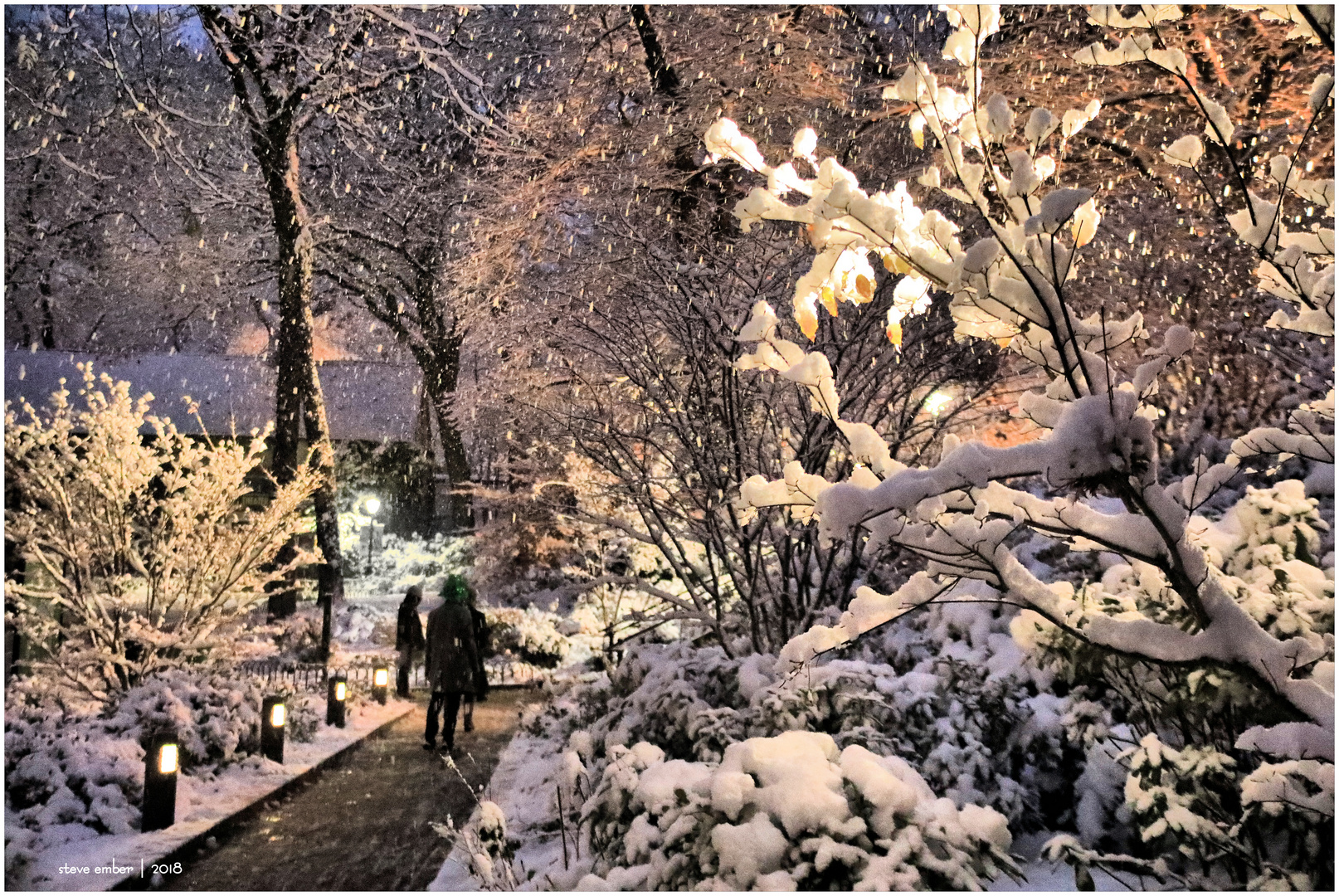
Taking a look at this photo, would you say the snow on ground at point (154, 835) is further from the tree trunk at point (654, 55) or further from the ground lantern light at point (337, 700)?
the tree trunk at point (654, 55)

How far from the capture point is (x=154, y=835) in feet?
15.4

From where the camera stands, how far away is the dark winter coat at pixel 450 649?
7.39m

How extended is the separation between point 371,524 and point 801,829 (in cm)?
1967

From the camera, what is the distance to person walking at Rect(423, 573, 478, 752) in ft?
24.3

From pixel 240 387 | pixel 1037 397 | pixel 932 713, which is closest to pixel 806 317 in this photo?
pixel 1037 397

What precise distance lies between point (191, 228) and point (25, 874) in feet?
58.7

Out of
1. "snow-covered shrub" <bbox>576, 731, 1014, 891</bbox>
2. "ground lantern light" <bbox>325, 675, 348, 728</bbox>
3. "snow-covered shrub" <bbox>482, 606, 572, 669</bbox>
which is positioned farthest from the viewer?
"snow-covered shrub" <bbox>482, 606, 572, 669</bbox>

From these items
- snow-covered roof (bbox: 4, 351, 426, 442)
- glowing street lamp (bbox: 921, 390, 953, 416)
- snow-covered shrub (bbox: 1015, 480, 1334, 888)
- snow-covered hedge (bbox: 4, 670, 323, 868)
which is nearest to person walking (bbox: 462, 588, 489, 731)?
snow-covered hedge (bbox: 4, 670, 323, 868)

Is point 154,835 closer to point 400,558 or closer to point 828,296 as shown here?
point 828,296

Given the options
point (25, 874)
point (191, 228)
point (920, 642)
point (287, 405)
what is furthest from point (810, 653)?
point (191, 228)

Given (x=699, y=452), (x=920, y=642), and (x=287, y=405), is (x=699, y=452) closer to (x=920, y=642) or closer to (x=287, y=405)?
(x=920, y=642)

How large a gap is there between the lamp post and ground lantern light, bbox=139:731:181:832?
15278mm

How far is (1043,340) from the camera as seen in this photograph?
1.78 meters

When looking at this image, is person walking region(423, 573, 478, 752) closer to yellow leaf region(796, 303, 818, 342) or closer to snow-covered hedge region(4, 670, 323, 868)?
snow-covered hedge region(4, 670, 323, 868)
